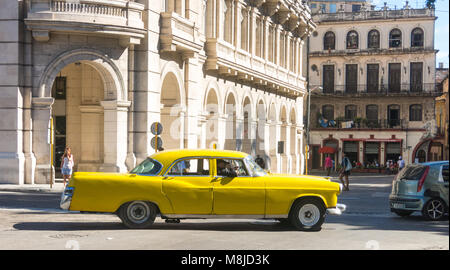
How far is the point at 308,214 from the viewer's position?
1352 centimetres

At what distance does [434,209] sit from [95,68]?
14408 millimetres

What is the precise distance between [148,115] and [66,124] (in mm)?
4607

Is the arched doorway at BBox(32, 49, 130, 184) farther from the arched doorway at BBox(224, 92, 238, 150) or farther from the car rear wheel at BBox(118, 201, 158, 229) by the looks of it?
the car rear wheel at BBox(118, 201, 158, 229)

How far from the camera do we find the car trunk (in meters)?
16.7

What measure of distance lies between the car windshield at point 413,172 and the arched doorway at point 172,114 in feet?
46.3

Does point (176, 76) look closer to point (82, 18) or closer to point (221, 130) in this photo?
point (82, 18)

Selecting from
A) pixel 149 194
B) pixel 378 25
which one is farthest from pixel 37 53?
pixel 378 25

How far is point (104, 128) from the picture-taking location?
26.6m

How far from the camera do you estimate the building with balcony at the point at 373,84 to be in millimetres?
68312

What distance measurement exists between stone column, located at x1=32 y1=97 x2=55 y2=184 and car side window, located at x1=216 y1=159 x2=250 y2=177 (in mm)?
13289

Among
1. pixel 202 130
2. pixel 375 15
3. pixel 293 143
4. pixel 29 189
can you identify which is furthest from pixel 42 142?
pixel 375 15

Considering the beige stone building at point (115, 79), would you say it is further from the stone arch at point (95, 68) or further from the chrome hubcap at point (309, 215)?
the chrome hubcap at point (309, 215)

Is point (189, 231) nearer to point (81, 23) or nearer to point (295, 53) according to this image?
point (81, 23)

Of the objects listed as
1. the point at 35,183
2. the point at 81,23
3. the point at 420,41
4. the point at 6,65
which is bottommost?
the point at 35,183
